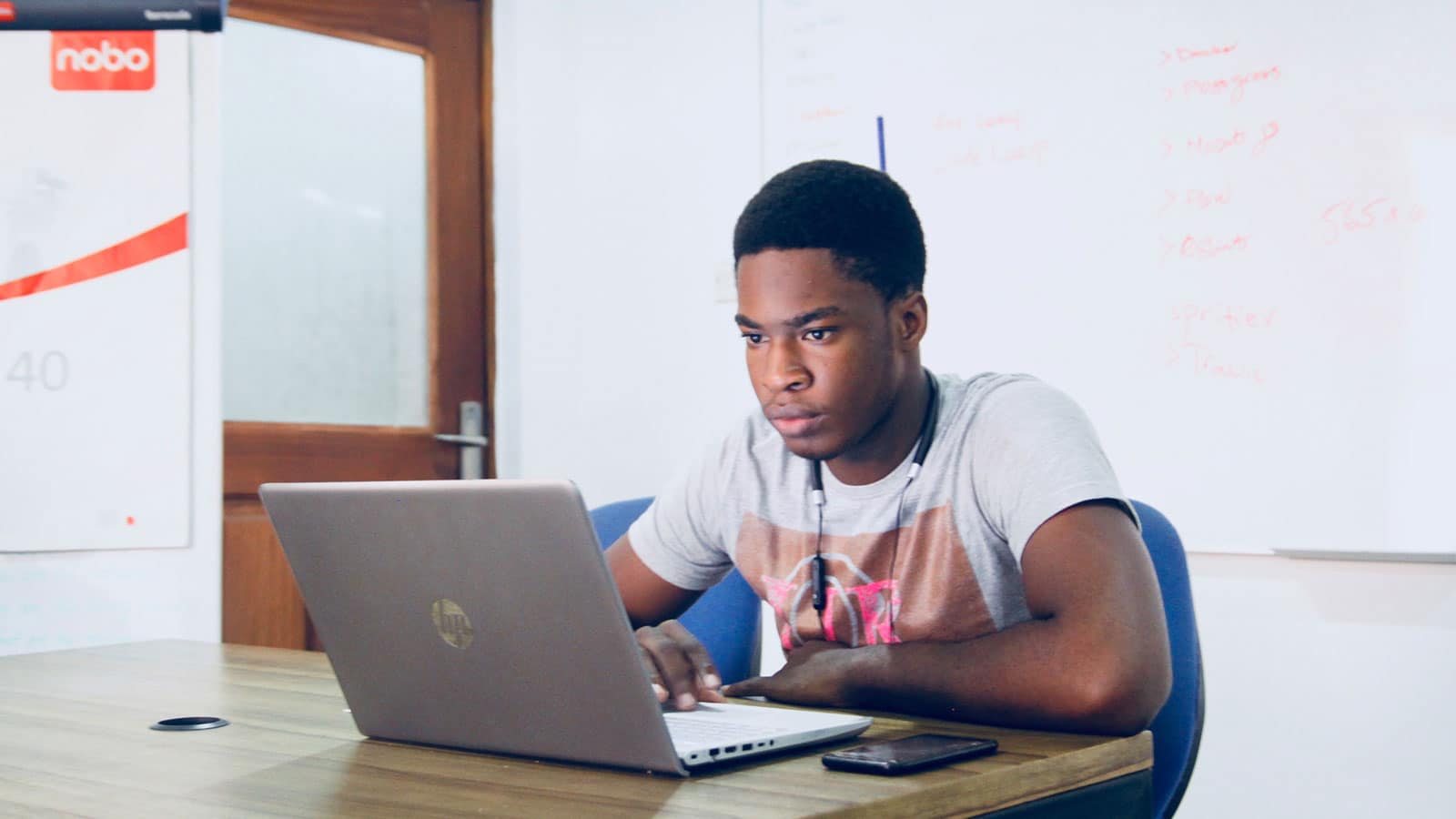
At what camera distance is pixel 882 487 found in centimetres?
144

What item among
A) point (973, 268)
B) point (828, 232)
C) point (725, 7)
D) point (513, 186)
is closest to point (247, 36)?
point (513, 186)

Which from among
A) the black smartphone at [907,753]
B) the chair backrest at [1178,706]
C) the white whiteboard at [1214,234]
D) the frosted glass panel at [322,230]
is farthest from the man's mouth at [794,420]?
the frosted glass panel at [322,230]

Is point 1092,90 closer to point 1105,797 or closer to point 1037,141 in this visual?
point 1037,141

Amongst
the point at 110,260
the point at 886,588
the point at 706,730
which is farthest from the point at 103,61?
the point at 706,730

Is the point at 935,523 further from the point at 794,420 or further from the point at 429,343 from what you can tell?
the point at 429,343

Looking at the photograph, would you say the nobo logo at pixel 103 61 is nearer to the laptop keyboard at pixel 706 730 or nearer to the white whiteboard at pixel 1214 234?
the white whiteboard at pixel 1214 234

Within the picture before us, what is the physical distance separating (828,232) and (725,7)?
6.22 feet

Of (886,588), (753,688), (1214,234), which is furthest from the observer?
(1214,234)

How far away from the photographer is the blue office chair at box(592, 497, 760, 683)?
1.72 m

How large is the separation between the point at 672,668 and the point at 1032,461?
429mm

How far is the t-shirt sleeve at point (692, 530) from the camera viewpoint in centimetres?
159

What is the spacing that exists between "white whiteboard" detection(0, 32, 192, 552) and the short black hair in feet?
5.15

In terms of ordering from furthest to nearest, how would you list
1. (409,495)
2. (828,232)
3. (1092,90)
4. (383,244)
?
(383,244)
(1092,90)
(828,232)
(409,495)

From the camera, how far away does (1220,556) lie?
2.32 m
